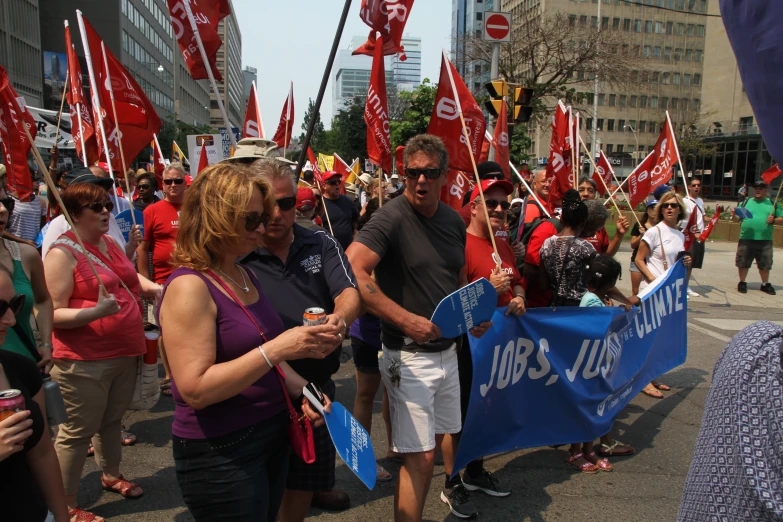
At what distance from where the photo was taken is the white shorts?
10.1 feet

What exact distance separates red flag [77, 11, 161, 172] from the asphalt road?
Answer: 2927mm

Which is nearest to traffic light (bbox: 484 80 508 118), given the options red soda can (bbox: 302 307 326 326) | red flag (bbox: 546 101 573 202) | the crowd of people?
red flag (bbox: 546 101 573 202)

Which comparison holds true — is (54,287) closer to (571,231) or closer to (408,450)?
(408,450)

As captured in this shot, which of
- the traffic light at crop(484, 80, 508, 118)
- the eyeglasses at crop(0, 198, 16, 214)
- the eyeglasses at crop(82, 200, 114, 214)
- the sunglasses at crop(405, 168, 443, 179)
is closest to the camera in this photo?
the sunglasses at crop(405, 168, 443, 179)

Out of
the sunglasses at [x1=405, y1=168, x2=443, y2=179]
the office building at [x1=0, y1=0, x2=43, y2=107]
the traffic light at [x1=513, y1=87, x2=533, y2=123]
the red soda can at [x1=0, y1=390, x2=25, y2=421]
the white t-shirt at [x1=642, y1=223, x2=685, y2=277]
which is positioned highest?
the office building at [x1=0, y1=0, x2=43, y2=107]

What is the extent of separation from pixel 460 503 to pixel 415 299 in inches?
54.0

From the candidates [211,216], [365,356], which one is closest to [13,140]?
[365,356]

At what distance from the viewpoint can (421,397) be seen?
3.14m

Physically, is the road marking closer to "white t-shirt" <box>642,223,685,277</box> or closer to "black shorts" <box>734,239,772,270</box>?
Result: "white t-shirt" <box>642,223,685,277</box>

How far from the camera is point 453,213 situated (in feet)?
11.4

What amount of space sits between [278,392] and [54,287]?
188cm

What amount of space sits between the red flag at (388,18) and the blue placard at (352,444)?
173 inches

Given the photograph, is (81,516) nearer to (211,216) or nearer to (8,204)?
(211,216)

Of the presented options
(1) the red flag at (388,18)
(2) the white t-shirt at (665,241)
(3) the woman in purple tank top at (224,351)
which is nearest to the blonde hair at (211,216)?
(3) the woman in purple tank top at (224,351)
